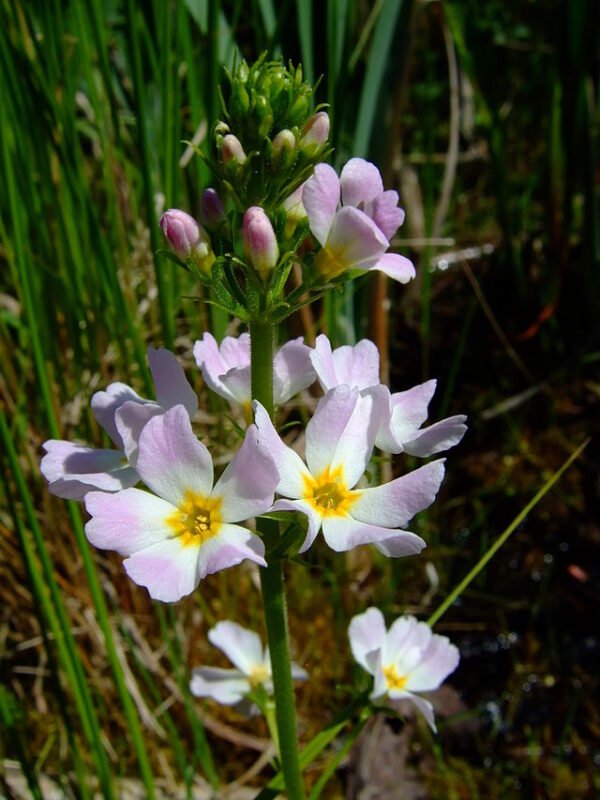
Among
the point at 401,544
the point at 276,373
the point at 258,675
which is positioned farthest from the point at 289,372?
the point at 258,675

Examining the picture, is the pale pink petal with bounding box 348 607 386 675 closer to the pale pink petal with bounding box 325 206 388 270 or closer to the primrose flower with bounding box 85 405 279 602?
the primrose flower with bounding box 85 405 279 602

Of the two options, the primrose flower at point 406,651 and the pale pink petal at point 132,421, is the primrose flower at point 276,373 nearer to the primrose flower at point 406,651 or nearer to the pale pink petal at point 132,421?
the pale pink petal at point 132,421

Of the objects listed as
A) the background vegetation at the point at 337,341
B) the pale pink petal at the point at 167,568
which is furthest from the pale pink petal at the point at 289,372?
the background vegetation at the point at 337,341

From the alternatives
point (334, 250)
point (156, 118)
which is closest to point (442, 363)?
point (156, 118)

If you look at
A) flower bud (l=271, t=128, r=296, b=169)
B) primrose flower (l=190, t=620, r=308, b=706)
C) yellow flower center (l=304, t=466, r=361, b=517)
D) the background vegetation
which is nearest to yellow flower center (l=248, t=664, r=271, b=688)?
primrose flower (l=190, t=620, r=308, b=706)

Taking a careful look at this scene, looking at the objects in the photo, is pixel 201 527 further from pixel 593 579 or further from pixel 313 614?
pixel 593 579
